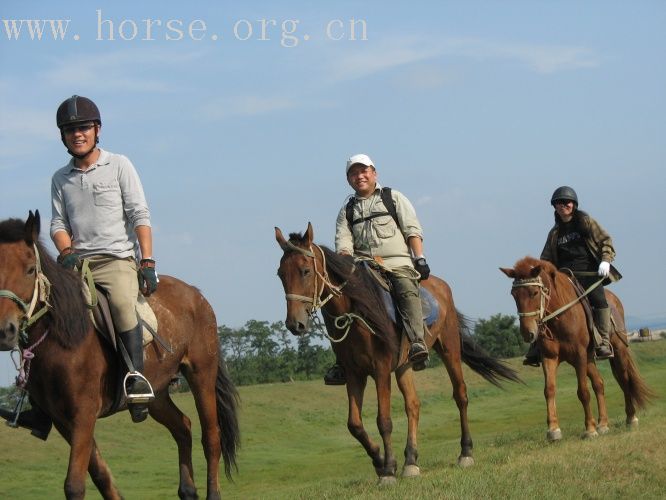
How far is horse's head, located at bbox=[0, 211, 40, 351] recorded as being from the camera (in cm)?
757

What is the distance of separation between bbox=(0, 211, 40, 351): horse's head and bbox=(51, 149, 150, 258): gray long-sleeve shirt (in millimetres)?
1013

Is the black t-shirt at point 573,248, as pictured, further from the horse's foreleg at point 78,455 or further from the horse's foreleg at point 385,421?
the horse's foreleg at point 78,455

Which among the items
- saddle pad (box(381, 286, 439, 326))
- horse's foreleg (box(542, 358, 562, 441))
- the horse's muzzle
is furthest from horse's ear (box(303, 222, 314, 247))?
horse's foreleg (box(542, 358, 562, 441))

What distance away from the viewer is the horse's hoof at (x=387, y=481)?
1171 centimetres

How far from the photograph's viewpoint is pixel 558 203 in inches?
615

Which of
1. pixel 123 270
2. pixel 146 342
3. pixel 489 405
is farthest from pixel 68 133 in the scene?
pixel 489 405

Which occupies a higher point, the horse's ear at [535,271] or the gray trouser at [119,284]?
the horse's ear at [535,271]

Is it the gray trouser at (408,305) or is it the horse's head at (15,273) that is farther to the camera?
the gray trouser at (408,305)

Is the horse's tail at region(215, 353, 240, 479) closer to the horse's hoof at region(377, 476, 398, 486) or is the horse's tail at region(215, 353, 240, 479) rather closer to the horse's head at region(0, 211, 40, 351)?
the horse's hoof at region(377, 476, 398, 486)

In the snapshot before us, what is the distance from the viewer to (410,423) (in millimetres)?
12648

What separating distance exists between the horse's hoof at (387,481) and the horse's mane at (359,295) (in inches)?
56.6

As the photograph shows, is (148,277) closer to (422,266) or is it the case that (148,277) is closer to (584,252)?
(422,266)

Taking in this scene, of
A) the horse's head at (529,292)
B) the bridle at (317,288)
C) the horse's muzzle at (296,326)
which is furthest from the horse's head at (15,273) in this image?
the horse's head at (529,292)

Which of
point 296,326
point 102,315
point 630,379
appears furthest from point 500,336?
point 102,315
